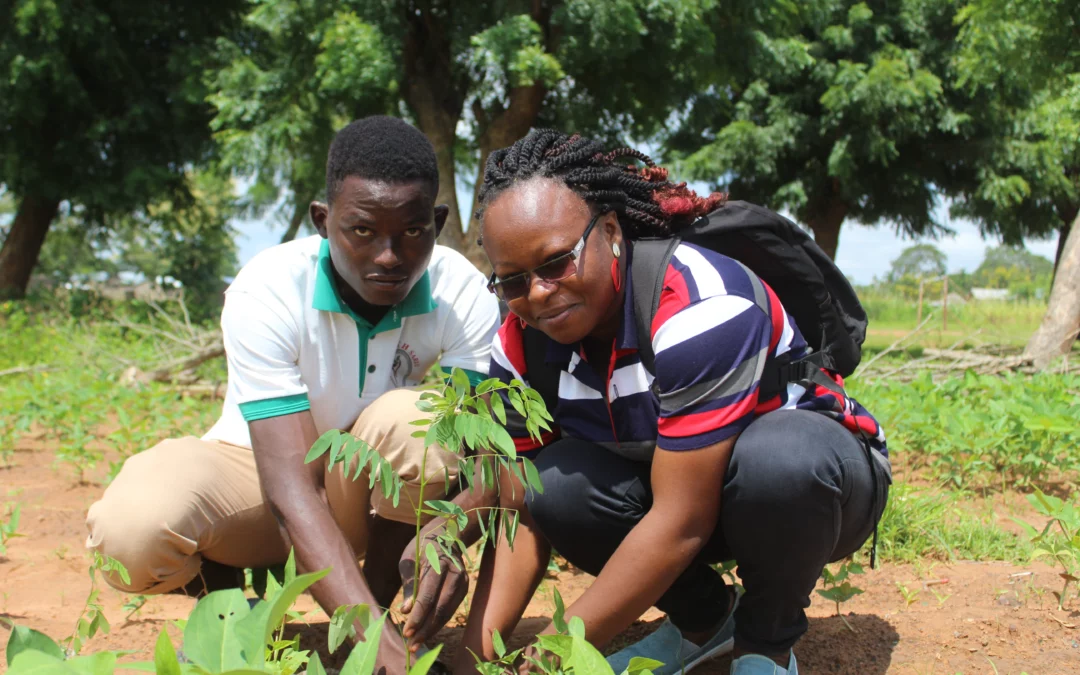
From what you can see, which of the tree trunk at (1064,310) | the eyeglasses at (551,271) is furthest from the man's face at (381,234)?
the tree trunk at (1064,310)

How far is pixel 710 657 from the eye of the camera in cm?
223

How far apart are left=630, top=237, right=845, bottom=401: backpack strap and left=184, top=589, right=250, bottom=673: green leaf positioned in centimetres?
91

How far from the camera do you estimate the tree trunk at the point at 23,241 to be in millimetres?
12797

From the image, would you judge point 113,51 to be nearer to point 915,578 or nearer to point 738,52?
point 738,52

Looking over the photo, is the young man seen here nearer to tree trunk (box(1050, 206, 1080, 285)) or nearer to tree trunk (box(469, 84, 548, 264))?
tree trunk (box(469, 84, 548, 264))

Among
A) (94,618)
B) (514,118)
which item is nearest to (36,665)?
(94,618)

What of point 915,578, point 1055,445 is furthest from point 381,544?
point 1055,445

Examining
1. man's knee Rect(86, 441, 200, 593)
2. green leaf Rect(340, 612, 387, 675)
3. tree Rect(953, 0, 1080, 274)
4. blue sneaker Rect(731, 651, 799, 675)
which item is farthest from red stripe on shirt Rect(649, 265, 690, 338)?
tree Rect(953, 0, 1080, 274)

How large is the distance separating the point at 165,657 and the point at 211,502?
122 centimetres

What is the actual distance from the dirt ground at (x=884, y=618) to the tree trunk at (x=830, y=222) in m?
14.8

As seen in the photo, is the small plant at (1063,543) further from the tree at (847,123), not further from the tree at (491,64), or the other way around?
the tree at (847,123)

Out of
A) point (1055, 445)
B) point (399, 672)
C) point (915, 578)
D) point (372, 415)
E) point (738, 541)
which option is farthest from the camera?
point (1055, 445)

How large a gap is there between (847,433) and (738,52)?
30.0 feet

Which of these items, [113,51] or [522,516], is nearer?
[522,516]
